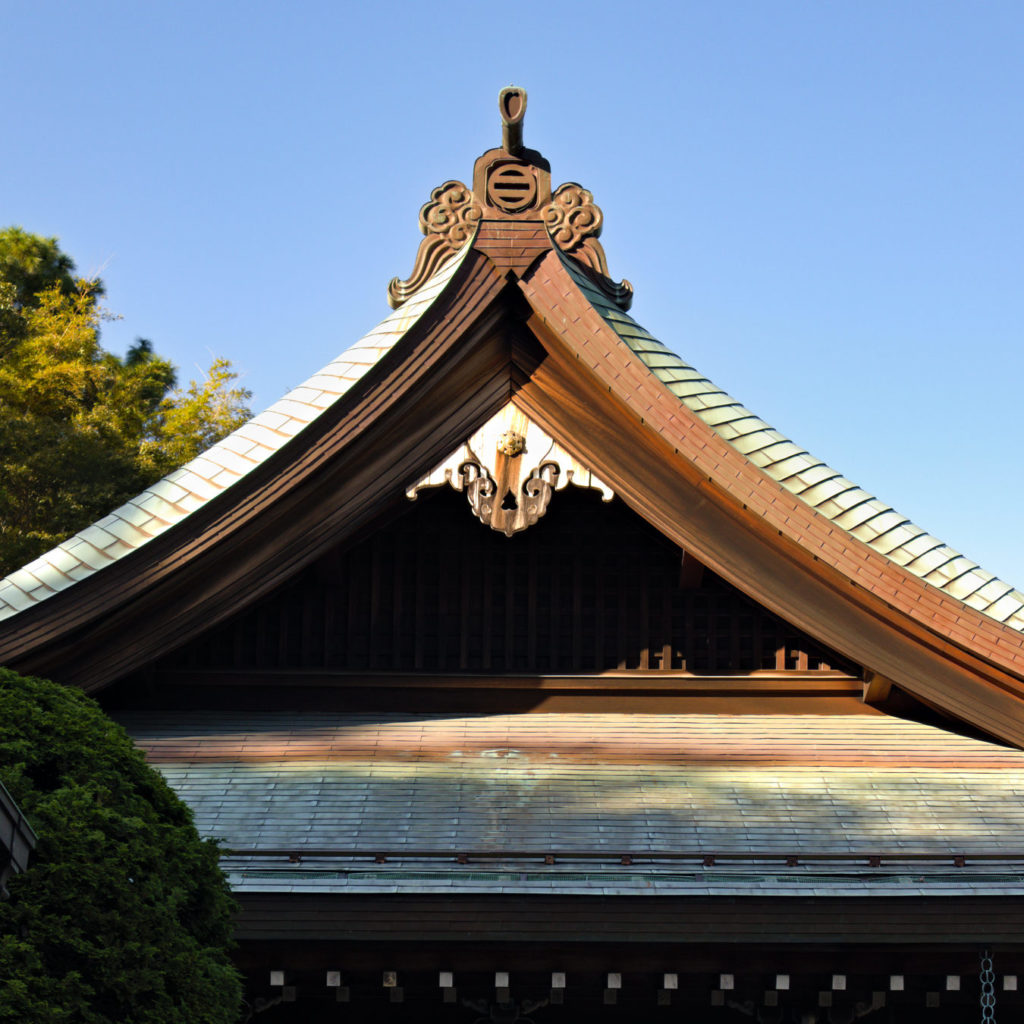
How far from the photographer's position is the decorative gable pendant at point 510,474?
5.98 m

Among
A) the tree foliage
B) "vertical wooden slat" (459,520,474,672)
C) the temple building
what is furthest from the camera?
the tree foliage

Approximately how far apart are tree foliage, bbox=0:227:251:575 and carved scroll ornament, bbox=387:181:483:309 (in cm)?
1434

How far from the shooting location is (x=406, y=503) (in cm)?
635

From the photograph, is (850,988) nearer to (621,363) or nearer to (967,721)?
(967,721)

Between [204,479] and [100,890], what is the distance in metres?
2.74

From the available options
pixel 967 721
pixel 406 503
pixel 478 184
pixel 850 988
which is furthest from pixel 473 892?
pixel 478 184

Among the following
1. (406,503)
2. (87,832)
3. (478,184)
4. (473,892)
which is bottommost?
(473,892)

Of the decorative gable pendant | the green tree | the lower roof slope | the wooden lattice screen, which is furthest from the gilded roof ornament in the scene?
the green tree

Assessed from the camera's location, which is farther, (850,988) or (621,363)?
(621,363)

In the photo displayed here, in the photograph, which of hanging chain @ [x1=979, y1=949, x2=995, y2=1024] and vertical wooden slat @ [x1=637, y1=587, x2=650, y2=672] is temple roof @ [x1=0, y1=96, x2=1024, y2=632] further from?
hanging chain @ [x1=979, y1=949, x2=995, y2=1024]

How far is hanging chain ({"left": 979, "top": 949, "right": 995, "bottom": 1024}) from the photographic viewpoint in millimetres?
4961

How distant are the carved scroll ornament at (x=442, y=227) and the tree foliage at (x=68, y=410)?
1434 centimetres

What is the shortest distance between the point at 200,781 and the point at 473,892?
1.65 metres

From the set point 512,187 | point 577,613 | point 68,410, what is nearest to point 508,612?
point 577,613
